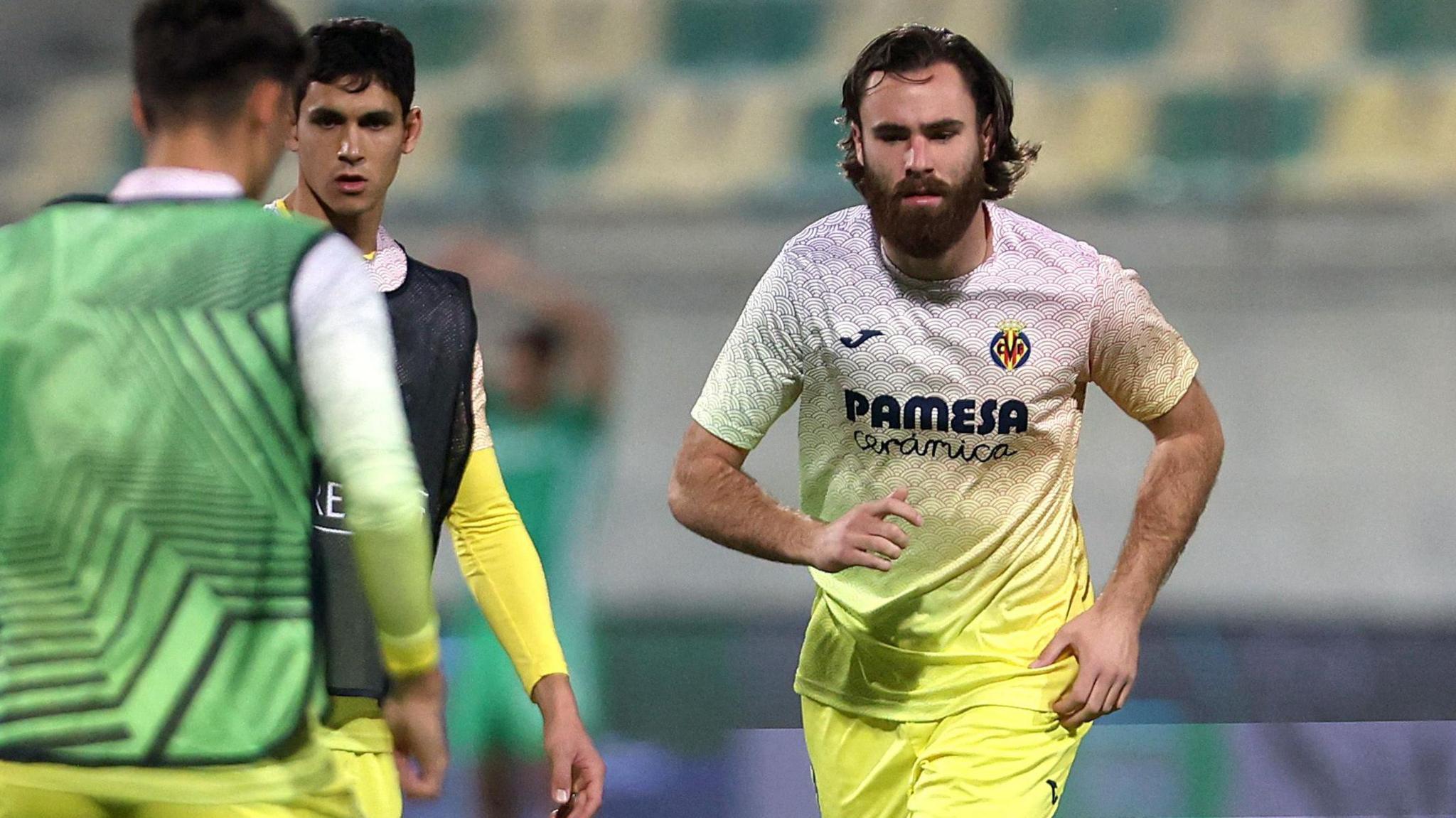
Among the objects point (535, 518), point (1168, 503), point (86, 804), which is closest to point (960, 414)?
point (1168, 503)

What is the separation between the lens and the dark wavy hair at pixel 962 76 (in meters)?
2.88

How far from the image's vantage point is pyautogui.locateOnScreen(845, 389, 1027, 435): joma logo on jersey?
283 cm

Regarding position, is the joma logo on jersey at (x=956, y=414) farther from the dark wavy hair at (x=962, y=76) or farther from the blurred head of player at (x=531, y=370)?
the blurred head of player at (x=531, y=370)

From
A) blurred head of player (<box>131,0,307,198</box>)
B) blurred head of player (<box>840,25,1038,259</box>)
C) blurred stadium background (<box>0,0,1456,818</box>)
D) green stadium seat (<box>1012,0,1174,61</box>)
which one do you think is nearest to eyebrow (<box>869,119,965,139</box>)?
blurred head of player (<box>840,25,1038,259</box>)

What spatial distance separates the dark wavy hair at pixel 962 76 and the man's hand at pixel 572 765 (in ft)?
3.05

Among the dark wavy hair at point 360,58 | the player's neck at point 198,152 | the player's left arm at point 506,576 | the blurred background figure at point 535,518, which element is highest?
the player's neck at point 198,152

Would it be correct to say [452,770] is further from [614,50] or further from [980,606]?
[614,50]

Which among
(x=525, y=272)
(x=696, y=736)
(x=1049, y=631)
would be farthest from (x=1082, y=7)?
(x=1049, y=631)

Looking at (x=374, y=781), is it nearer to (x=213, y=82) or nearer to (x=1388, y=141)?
(x=213, y=82)

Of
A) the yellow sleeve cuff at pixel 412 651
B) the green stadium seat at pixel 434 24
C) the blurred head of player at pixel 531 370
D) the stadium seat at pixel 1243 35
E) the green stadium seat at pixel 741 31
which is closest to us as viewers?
the yellow sleeve cuff at pixel 412 651

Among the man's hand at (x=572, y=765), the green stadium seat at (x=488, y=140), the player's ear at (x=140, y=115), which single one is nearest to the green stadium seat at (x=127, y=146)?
the green stadium seat at (x=488, y=140)

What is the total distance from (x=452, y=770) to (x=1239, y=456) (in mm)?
4002

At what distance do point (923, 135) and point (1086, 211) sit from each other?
5820 mm

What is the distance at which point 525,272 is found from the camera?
7707 mm
